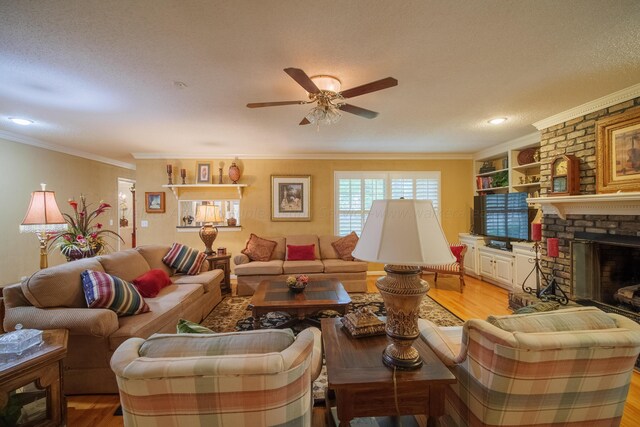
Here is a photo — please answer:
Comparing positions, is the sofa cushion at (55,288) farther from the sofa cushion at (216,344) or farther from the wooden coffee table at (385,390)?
the wooden coffee table at (385,390)

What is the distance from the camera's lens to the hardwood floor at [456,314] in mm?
1756

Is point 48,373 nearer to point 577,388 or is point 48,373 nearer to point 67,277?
point 67,277

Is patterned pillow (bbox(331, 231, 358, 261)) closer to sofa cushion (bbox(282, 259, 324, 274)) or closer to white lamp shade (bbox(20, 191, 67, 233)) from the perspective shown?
sofa cushion (bbox(282, 259, 324, 274))

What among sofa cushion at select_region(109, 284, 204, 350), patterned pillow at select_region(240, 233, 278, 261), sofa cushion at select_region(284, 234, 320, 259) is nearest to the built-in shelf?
patterned pillow at select_region(240, 233, 278, 261)

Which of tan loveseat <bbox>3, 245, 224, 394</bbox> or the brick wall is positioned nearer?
tan loveseat <bbox>3, 245, 224, 394</bbox>

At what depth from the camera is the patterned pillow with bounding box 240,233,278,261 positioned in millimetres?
4617

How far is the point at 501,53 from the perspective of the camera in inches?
76.6

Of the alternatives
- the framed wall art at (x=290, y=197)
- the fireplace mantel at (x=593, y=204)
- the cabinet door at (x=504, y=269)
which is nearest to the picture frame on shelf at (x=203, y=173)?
the framed wall art at (x=290, y=197)

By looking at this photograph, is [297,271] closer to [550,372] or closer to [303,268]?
[303,268]

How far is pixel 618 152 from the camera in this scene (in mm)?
2672

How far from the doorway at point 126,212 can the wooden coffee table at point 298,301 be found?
18.1ft

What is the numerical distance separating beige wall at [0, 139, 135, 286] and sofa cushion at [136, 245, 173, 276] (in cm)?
218

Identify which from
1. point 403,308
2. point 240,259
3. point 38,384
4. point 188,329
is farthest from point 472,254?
point 38,384

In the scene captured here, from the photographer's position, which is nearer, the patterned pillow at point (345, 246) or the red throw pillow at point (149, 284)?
the red throw pillow at point (149, 284)
